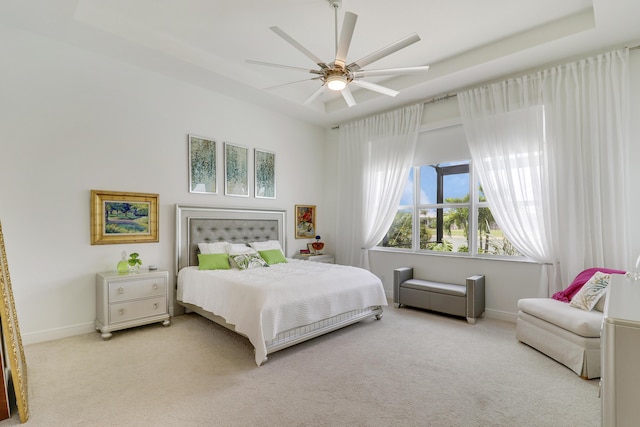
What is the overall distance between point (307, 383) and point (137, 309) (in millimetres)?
2254

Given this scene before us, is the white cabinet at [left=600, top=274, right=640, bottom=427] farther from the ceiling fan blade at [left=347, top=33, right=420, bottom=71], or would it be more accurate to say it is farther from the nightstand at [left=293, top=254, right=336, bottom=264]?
the nightstand at [left=293, top=254, right=336, bottom=264]

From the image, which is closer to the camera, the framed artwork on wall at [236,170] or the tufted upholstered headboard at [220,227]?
the tufted upholstered headboard at [220,227]

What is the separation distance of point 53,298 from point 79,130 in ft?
6.14

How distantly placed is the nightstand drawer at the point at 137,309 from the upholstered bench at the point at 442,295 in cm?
324

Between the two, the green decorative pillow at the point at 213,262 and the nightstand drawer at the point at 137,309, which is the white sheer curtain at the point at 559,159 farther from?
the nightstand drawer at the point at 137,309

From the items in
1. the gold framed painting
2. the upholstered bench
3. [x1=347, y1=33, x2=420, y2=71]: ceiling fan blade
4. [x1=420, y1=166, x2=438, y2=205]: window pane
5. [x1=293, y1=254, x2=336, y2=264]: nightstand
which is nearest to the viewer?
[x1=347, y1=33, x2=420, y2=71]: ceiling fan blade

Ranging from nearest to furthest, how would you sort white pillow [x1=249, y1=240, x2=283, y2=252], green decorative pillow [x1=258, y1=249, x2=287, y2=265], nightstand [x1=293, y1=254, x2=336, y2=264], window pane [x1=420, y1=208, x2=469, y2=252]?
green decorative pillow [x1=258, y1=249, x2=287, y2=265], window pane [x1=420, y1=208, x2=469, y2=252], white pillow [x1=249, y1=240, x2=283, y2=252], nightstand [x1=293, y1=254, x2=336, y2=264]

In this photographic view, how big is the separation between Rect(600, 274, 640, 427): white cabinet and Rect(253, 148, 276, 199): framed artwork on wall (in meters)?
4.63

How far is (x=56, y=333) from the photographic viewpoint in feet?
10.9

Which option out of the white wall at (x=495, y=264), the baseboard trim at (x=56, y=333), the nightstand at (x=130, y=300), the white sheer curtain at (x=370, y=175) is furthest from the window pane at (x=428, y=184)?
the baseboard trim at (x=56, y=333)

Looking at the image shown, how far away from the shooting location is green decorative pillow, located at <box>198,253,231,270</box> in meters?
3.97

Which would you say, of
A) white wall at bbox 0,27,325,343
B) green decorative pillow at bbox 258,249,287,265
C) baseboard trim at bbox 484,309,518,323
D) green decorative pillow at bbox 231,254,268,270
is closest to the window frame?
baseboard trim at bbox 484,309,518,323

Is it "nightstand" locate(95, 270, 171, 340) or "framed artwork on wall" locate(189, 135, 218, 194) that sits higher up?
"framed artwork on wall" locate(189, 135, 218, 194)

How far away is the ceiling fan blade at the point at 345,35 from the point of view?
2.24 metres
